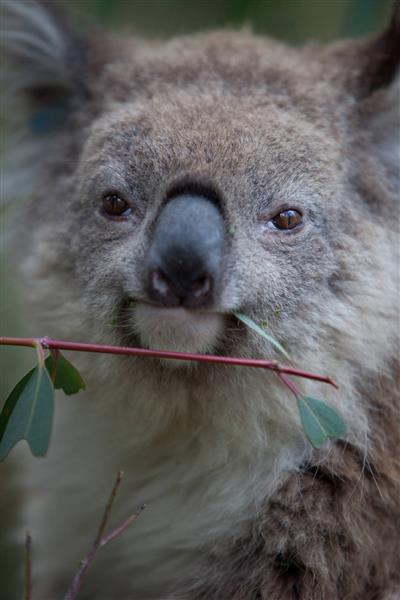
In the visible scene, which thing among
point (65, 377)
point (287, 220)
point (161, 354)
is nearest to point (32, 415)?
point (65, 377)

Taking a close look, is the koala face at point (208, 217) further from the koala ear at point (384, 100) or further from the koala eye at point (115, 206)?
the koala ear at point (384, 100)

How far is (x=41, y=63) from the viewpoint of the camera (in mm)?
3354

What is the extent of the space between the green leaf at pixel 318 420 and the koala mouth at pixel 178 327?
309 millimetres

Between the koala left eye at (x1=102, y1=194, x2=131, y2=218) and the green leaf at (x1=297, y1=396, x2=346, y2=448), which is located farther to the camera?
the koala left eye at (x1=102, y1=194, x2=131, y2=218)

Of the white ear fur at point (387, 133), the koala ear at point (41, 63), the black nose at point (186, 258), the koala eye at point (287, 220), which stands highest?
the white ear fur at point (387, 133)

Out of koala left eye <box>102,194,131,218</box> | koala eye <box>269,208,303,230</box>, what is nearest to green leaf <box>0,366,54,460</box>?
koala left eye <box>102,194,131,218</box>

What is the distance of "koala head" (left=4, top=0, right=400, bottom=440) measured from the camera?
2.33 m

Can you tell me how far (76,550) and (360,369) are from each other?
134cm

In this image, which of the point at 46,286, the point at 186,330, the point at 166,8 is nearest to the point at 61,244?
the point at 46,286

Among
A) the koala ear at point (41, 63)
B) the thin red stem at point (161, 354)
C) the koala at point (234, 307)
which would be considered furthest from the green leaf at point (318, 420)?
the koala ear at point (41, 63)

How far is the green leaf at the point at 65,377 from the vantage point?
7.45ft

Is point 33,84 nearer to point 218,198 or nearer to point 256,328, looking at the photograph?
point 218,198

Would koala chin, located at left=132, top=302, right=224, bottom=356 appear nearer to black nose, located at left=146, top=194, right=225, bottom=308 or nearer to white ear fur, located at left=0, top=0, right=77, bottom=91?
black nose, located at left=146, top=194, right=225, bottom=308

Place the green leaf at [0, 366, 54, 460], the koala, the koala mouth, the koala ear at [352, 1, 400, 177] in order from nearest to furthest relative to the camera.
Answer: the green leaf at [0, 366, 54, 460] → the koala mouth → the koala → the koala ear at [352, 1, 400, 177]
